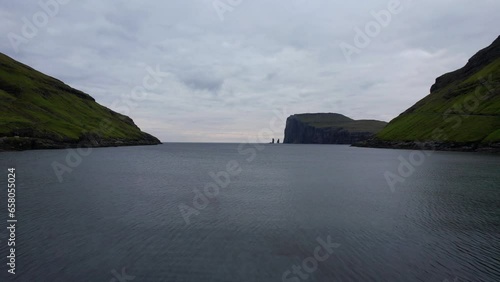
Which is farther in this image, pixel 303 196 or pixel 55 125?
pixel 55 125

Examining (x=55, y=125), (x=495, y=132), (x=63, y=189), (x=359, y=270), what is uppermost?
(x=55, y=125)

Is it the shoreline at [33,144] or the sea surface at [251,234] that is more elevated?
the shoreline at [33,144]

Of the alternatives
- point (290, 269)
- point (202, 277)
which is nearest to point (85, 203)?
point (202, 277)

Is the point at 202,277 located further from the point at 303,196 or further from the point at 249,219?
the point at 303,196

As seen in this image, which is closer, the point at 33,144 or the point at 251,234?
the point at 251,234

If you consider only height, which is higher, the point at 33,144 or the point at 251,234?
the point at 33,144

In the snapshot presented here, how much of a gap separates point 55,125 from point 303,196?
185m

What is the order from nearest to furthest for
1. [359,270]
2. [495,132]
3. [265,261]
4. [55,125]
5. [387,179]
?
[359,270] < [265,261] < [387,179] < [495,132] < [55,125]

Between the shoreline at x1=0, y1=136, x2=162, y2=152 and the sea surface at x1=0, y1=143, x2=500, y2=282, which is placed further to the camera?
the shoreline at x1=0, y1=136, x2=162, y2=152

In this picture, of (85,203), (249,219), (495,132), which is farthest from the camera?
(495,132)

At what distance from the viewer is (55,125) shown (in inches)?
7170

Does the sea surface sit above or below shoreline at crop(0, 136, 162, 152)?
below

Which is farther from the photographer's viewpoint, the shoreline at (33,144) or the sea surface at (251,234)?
the shoreline at (33,144)

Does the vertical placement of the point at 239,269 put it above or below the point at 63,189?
below
